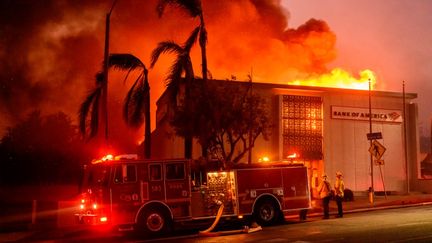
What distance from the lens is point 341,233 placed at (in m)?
12.6

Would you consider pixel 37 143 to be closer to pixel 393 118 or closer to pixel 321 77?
pixel 321 77

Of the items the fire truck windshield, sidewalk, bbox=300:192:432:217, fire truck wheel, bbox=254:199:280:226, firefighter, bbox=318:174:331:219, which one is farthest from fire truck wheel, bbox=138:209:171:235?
sidewalk, bbox=300:192:432:217

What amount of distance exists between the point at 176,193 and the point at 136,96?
27.8 ft

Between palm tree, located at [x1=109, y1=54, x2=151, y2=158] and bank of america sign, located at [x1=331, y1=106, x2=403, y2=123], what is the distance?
10.4 m

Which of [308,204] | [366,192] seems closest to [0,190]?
[366,192]

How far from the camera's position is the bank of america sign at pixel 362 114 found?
27.9 meters

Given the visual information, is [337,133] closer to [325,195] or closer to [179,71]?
[325,195]

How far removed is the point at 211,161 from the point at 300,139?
11878 millimetres

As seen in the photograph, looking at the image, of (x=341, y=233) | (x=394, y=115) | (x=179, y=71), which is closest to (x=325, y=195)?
(x=341, y=233)

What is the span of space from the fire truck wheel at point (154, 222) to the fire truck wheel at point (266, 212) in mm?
2994

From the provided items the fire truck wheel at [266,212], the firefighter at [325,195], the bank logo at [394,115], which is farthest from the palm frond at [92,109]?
the bank logo at [394,115]

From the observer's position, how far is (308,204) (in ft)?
56.7

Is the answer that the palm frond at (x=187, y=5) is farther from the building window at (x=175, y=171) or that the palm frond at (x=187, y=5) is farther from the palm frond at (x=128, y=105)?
the building window at (x=175, y=171)

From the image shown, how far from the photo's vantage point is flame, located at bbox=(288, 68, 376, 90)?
30627 mm
